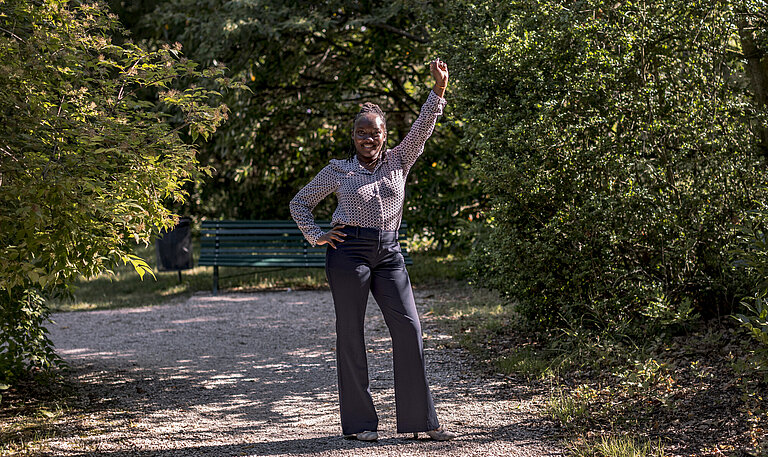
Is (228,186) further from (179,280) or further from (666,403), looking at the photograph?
(666,403)

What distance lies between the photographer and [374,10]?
35.7ft

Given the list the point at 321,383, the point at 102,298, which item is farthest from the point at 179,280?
the point at 321,383

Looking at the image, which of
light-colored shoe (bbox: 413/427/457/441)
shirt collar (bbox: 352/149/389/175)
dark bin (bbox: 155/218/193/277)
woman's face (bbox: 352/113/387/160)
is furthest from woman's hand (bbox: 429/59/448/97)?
dark bin (bbox: 155/218/193/277)

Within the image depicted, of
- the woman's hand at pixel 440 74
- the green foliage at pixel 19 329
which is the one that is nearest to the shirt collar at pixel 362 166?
the woman's hand at pixel 440 74

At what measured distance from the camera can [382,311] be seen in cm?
432

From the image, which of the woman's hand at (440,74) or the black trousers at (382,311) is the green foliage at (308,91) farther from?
the black trousers at (382,311)

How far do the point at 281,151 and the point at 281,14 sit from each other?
3.15 metres

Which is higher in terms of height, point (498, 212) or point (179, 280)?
point (498, 212)

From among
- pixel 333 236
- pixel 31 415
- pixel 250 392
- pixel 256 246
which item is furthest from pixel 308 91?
pixel 333 236

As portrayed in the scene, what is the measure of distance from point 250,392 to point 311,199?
6.77 feet

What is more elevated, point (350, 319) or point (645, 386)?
point (350, 319)

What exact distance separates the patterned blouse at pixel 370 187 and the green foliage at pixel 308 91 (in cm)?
554

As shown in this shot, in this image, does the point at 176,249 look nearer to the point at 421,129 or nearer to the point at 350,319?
the point at 350,319

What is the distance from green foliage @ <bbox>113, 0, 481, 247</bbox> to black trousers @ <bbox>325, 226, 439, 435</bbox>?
19.1 ft
